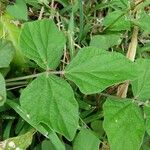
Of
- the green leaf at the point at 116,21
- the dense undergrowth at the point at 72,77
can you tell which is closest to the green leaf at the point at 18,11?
the dense undergrowth at the point at 72,77

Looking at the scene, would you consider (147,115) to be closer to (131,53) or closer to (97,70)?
(97,70)

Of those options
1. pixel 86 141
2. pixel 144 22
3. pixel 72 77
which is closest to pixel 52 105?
pixel 72 77

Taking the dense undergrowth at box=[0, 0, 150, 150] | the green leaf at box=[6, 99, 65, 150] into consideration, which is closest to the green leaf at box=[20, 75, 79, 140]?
the dense undergrowth at box=[0, 0, 150, 150]

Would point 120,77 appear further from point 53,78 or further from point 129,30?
point 129,30

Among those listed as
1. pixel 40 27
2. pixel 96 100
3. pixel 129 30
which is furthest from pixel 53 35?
pixel 129 30

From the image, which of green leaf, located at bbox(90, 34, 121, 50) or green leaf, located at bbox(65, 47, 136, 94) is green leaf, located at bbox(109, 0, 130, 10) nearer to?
green leaf, located at bbox(90, 34, 121, 50)

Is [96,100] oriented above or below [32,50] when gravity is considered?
below
